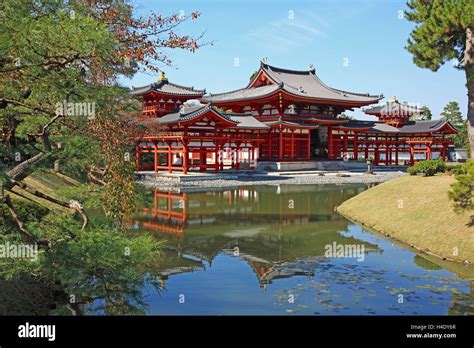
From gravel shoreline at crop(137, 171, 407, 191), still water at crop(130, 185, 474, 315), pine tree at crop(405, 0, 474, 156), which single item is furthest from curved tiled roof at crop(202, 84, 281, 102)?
still water at crop(130, 185, 474, 315)

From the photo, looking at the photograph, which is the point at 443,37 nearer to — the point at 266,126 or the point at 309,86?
the point at 266,126

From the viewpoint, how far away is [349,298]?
29.0 feet

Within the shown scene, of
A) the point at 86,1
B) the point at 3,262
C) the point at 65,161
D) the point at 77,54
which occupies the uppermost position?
the point at 86,1

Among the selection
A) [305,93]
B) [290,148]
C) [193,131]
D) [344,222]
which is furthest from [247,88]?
[344,222]

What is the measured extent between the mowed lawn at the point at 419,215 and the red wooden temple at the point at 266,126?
1759 centimetres

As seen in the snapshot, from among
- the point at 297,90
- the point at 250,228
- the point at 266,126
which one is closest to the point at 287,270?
the point at 250,228

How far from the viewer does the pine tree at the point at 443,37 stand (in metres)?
24.4

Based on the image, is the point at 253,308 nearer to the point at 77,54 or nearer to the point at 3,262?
the point at 3,262

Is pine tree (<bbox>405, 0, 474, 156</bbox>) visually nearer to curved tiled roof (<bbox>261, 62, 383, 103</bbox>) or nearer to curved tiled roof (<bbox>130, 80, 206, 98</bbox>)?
curved tiled roof (<bbox>261, 62, 383, 103</bbox>)

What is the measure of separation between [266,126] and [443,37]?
62.2 feet

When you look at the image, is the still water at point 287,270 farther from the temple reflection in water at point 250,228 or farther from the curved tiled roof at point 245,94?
the curved tiled roof at point 245,94

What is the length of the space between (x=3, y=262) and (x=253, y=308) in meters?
4.53

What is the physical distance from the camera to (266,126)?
4262 cm

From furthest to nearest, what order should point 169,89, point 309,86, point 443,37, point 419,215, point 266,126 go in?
point 309,86, point 169,89, point 266,126, point 443,37, point 419,215
